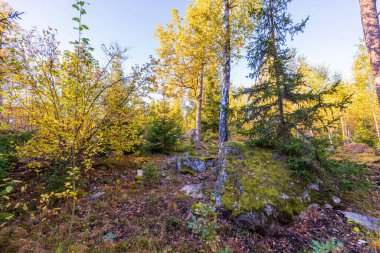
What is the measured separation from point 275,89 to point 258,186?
2.78 meters

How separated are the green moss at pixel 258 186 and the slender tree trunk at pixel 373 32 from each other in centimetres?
421

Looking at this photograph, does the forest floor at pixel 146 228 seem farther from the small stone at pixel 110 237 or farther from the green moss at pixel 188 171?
the green moss at pixel 188 171

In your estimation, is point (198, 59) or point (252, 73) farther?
point (198, 59)

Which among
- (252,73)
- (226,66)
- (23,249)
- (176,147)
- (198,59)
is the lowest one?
(23,249)

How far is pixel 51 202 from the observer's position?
14.5 feet

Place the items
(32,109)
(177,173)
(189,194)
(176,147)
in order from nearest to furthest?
1. (32,109)
2. (189,194)
3. (177,173)
4. (176,147)

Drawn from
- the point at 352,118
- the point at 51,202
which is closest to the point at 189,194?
the point at 51,202

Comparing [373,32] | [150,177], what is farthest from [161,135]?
[373,32]

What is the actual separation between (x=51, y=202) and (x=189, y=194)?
12.1 ft

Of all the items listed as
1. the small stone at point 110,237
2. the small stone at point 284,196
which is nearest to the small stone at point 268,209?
the small stone at point 284,196

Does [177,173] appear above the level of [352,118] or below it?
below

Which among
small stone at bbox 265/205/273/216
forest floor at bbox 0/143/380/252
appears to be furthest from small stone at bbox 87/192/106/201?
small stone at bbox 265/205/273/216

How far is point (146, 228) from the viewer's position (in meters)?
3.60

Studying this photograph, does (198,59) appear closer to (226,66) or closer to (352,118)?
(226,66)
